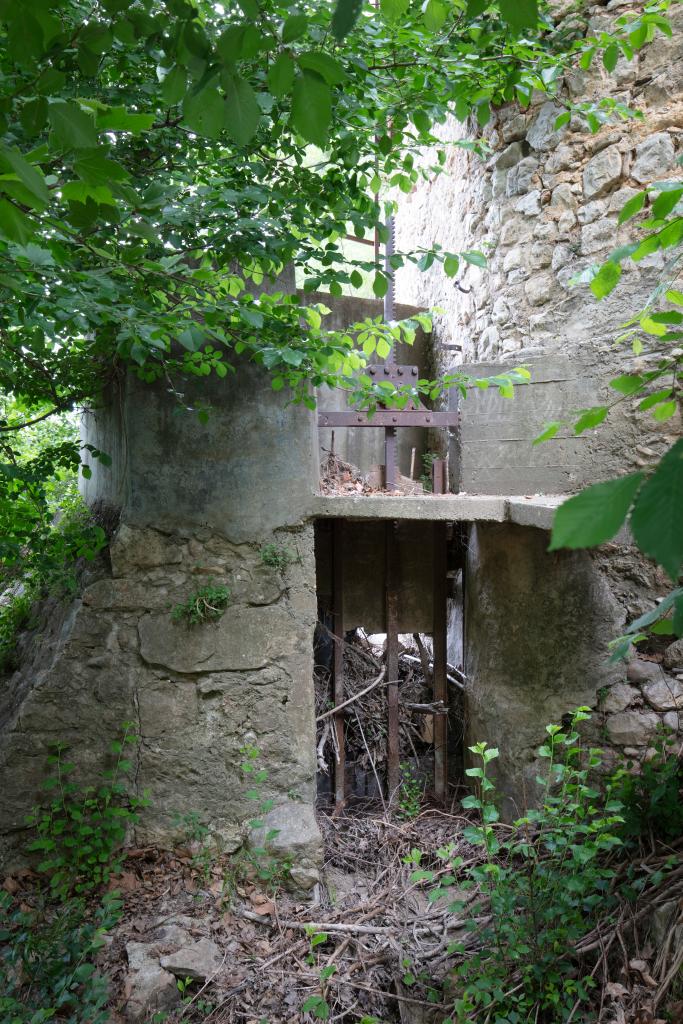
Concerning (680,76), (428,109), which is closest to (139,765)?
(428,109)

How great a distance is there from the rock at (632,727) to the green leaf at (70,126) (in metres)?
3.04

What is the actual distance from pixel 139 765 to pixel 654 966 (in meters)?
2.11

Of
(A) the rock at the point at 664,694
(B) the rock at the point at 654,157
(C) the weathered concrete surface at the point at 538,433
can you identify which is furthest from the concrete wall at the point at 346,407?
(A) the rock at the point at 664,694

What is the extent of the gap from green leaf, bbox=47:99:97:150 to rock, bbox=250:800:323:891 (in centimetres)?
272

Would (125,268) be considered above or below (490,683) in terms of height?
above

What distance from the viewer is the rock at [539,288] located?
359 centimetres

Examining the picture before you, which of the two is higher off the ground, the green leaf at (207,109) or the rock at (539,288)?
the rock at (539,288)

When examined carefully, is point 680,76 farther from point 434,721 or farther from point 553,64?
point 434,721

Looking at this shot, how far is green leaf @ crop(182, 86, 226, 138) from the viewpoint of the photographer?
3.64ft

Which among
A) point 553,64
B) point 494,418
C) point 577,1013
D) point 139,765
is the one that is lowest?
point 577,1013

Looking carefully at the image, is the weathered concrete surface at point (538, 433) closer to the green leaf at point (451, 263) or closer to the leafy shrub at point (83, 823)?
the green leaf at point (451, 263)

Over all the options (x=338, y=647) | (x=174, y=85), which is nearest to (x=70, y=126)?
(x=174, y=85)

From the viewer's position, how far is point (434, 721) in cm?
410

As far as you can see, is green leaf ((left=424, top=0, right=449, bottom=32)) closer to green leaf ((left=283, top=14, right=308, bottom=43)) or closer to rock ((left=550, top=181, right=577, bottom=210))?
green leaf ((left=283, top=14, right=308, bottom=43))
